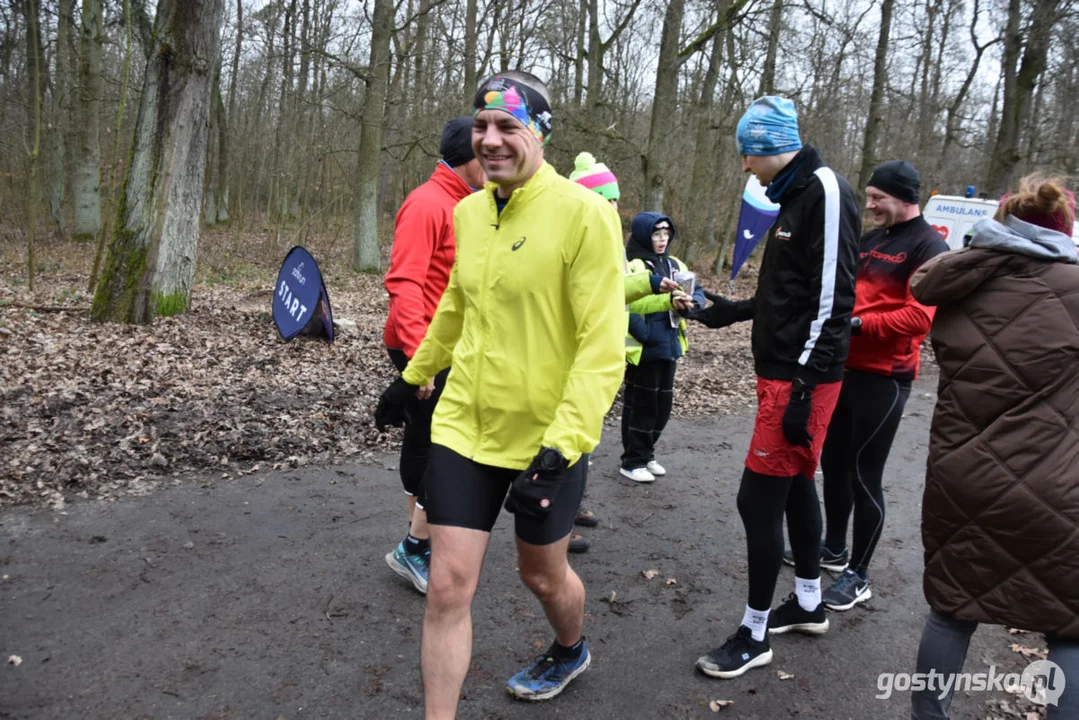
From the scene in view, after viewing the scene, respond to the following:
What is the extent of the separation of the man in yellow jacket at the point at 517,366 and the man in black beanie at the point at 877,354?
6.08ft

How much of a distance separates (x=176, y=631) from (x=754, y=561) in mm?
2507

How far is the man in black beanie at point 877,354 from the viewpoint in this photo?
11.9ft

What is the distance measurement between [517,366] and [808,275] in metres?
1.37

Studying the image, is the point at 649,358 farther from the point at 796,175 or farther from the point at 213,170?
the point at 213,170

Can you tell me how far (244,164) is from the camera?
24.9 m

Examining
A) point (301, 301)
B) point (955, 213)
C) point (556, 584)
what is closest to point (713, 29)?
point (955, 213)

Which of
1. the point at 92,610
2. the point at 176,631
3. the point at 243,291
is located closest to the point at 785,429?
the point at 176,631

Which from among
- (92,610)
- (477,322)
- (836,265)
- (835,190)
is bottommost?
(92,610)

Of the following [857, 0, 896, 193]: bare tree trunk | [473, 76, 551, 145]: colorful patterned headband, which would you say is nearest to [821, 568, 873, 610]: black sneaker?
[473, 76, 551, 145]: colorful patterned headband

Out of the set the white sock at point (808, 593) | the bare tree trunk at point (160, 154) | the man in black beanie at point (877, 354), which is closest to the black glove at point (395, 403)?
the white sock at point (808, 593)

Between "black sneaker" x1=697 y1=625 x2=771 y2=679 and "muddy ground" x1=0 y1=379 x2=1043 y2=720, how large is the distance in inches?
2.0

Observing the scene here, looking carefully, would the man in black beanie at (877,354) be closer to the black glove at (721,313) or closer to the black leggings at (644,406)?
the black glove at (721,313)

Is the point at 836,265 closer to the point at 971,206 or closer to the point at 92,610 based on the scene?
the point at 92,610

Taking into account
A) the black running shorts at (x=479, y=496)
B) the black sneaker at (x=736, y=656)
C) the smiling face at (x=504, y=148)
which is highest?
the smiling face at (x=504, y=148)
